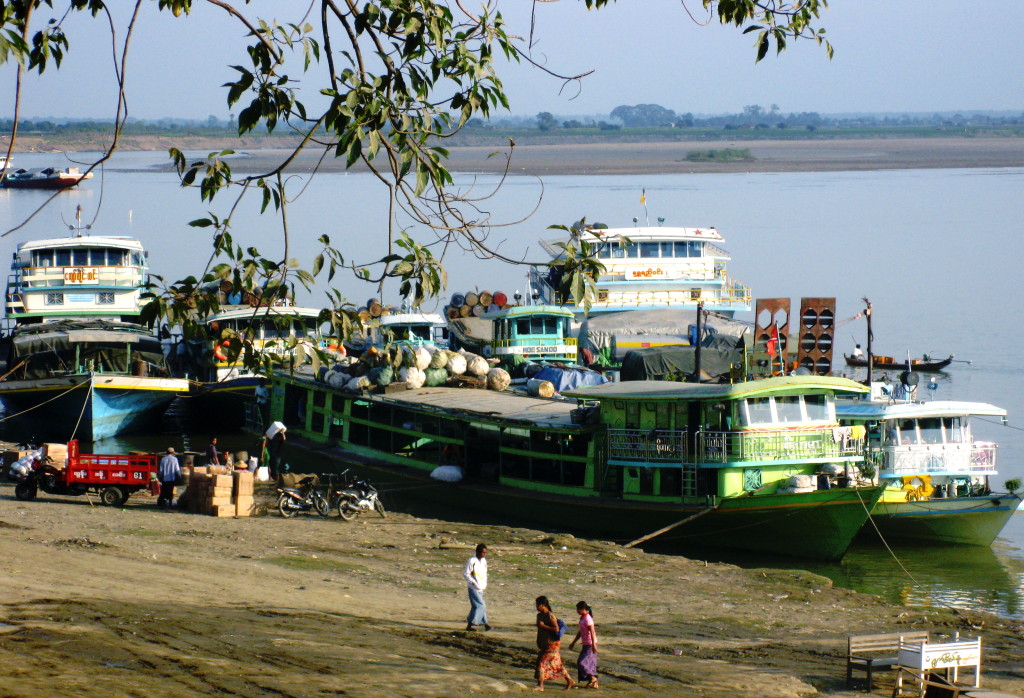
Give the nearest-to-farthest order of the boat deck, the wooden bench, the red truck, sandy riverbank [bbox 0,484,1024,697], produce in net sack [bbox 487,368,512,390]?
sandy riverbank [bbox 0,484,1024,697] → the wooden bench → the red truck → the boat deck → produce in net sack [bbox 487,368,512,390]

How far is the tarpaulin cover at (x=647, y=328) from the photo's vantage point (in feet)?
124

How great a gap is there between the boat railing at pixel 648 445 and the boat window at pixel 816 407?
2.23 meters

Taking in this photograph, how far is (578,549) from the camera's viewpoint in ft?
69.6

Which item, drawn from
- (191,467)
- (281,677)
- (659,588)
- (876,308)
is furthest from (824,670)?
(876,308)

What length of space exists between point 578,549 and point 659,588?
2.42m

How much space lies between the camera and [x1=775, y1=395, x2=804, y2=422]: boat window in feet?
71.6

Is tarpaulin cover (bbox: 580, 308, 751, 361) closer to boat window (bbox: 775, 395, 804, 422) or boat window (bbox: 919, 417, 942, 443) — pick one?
boat window (bbox: 919, 417, 942, 443)

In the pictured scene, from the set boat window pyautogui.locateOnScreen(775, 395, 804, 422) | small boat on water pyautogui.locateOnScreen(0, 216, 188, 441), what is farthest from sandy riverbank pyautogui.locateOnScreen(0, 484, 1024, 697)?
small boat on water pyautogui.locateOnScreen(0, 216, 188, 441)

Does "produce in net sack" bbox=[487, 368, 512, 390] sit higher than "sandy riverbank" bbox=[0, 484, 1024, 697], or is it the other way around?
"produce in net sack" bbox=[487, 368, 512, 390]

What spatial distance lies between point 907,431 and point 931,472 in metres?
0.86

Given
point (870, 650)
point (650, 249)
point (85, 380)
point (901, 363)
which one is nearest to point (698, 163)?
point (901, 363)

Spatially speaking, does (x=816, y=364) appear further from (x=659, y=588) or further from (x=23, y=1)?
(x=23, y=1)

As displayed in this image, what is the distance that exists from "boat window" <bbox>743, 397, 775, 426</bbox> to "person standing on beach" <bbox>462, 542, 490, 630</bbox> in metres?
8.24

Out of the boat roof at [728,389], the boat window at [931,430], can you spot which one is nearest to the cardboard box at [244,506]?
the boat roof at [728,389]
